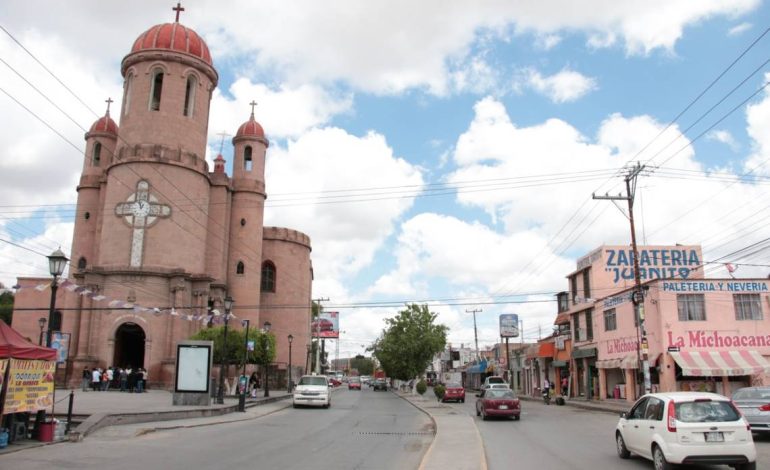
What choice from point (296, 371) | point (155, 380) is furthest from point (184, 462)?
→ point (296, 371)

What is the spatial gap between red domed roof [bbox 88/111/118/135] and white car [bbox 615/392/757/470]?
5241cm

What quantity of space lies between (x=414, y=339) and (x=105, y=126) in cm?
3280

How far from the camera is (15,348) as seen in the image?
1330 centimetres

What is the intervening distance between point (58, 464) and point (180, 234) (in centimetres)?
3443

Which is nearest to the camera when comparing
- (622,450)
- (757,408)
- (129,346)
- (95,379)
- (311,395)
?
(622,450)

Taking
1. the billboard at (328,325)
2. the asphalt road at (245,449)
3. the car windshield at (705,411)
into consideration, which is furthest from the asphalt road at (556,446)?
the billboard at (328,325)

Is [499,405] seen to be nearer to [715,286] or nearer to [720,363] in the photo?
[720,363]

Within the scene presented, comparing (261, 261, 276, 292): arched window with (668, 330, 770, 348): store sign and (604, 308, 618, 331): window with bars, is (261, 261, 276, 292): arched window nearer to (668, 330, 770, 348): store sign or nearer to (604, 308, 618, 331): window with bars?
(604, 308, 618, 331): window with bars

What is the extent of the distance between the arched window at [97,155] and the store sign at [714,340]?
46.0 meters

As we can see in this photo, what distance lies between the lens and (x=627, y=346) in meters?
35.3

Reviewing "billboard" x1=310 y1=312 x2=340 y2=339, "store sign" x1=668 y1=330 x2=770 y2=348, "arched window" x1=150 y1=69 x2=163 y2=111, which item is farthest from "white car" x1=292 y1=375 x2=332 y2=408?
"billboard" x1=310 y1=312 x2=340 y2=339

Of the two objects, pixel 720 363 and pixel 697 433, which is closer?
pixel 697 433

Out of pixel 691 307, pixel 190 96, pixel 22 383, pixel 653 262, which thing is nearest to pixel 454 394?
pixel 653 262

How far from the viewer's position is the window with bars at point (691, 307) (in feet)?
103
